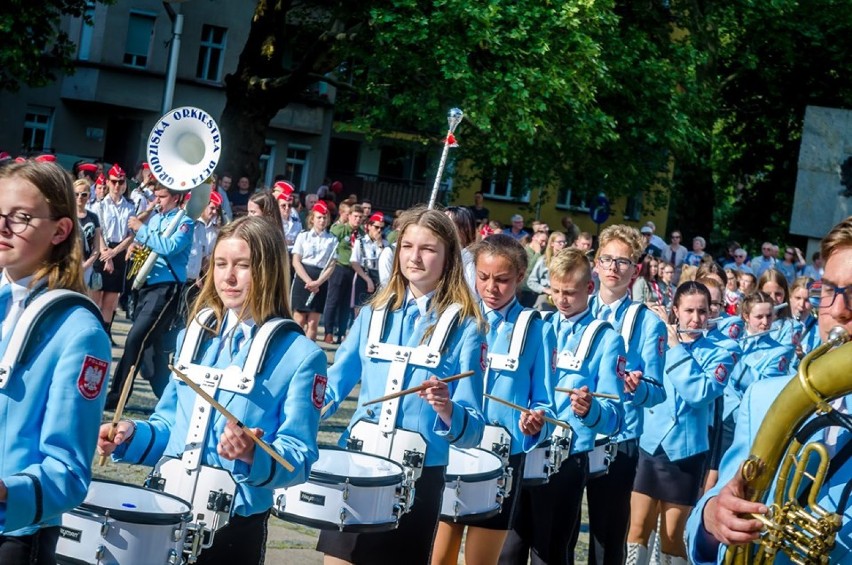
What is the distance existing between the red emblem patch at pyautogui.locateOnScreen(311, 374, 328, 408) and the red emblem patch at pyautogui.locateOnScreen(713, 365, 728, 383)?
13.2ft

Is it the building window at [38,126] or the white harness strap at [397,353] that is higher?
the building window at [38,126]

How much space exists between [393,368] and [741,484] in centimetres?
266

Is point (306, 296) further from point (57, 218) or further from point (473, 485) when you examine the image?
point (57, 218)

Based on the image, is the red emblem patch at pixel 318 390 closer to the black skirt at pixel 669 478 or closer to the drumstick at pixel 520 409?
the drumstick at pixel 520 409

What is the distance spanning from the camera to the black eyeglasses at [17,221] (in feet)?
11.3

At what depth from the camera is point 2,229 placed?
3.44 metres

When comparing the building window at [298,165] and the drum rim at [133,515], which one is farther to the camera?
the building window at [298,165]

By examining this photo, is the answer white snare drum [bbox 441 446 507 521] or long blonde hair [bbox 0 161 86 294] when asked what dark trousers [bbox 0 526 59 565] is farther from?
white snare drum [bbox 441 446 507 521]

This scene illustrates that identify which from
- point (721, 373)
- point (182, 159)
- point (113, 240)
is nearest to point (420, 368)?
point (721, 373)

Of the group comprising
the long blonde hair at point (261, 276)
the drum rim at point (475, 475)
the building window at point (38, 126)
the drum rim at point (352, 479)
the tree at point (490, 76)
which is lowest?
the drum rim at point (475, 475)

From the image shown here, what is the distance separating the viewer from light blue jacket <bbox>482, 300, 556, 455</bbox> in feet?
21.0

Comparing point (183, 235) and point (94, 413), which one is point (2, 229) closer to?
point (94, 413)

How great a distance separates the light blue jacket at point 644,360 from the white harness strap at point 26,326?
451 centimetres

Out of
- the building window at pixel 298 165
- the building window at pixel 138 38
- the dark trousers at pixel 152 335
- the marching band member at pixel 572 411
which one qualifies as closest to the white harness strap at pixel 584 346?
the marching band member at pixel 572 411
